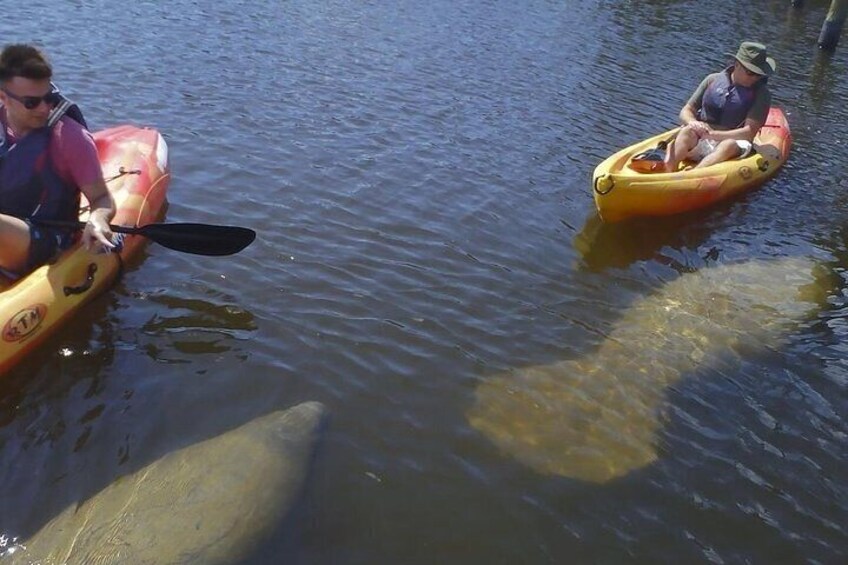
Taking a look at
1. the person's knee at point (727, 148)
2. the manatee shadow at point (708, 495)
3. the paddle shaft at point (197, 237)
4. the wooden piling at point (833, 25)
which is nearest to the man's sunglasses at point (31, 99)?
the paddle shaft at point (197, 237)

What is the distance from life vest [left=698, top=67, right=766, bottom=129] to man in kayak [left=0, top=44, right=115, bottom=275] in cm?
614

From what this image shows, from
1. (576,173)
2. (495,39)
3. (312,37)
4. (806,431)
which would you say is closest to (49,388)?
(806,431)

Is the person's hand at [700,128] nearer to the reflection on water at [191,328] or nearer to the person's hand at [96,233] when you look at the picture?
the reflection on water at [191,328]

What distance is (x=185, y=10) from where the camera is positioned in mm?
13008

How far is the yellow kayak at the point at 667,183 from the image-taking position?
7113mm

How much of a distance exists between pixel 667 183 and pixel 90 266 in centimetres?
498

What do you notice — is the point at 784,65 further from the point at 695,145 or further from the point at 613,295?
the point at 613,295

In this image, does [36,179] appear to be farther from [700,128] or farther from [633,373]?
[700,128]

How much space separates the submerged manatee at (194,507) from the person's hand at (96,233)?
1353 millimetres

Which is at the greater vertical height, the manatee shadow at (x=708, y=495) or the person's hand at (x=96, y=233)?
the person's hand at (x=96, y=233)

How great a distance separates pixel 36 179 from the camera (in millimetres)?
4727

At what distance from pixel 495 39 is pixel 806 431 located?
10.7 meters

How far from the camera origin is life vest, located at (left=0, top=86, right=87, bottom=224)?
181 inches

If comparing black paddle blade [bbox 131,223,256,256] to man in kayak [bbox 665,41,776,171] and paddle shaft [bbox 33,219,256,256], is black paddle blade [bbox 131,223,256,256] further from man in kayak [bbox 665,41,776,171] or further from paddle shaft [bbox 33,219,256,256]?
man in kayak [bbox 665,41,776,171]
